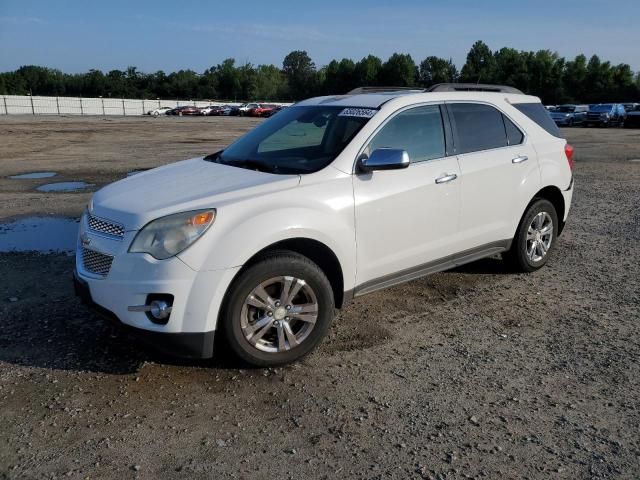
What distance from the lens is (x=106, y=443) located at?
10.0ft

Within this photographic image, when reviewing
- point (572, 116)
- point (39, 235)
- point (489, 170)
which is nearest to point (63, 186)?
point (39, 235)

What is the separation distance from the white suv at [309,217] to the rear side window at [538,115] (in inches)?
3.4

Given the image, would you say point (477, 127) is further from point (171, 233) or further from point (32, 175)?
point (32, 175)

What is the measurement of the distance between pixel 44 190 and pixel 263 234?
8494 mm

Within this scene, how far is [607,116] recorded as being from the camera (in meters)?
40.8

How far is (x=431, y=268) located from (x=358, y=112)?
1412mm

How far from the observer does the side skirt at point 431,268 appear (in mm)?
4340

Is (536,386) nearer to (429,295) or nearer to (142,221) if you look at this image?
(429,295)

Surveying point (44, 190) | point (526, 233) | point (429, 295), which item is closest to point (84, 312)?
point (429, 295)

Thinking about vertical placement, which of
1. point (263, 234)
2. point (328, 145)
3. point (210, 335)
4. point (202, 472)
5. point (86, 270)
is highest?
point (328, 145)

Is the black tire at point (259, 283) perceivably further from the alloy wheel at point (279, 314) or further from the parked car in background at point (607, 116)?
the parked car in background at point (607, 116)

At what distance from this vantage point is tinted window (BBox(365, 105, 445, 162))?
14.6ft

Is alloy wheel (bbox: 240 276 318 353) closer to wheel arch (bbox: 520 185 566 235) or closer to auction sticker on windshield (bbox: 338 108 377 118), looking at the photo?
auction sticker on windshield (bbox: 338 108 377 118)

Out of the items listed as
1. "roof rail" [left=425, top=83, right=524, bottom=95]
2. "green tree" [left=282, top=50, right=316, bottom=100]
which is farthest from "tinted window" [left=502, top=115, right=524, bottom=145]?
"green tree" [left=282, top=50, right=316, bottom=100]
